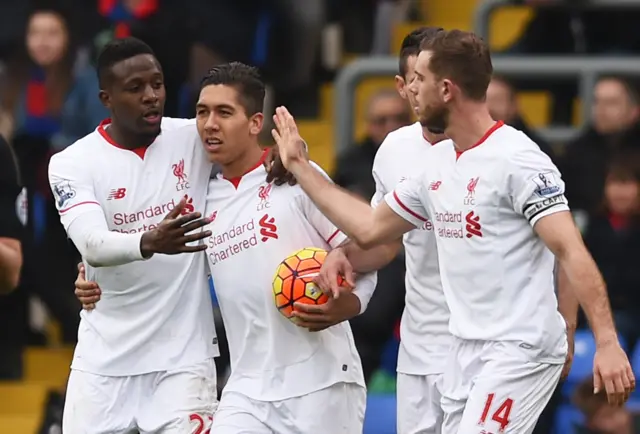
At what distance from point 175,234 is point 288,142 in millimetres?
692

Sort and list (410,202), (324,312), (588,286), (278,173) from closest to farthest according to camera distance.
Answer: (588,286)
(410,202)
(324,312)
(278,173)

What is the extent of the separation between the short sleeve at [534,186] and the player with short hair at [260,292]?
108 cm

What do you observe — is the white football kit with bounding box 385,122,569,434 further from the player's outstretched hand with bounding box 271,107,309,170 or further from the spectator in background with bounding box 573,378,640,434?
the spectator in background with bounding box 573,378,640,434

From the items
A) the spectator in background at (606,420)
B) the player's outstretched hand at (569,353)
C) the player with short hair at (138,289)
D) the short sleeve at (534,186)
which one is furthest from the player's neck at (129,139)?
the spectator in background at (606,420)

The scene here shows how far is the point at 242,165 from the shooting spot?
8031 millimetres

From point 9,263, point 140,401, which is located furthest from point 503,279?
point 9,263

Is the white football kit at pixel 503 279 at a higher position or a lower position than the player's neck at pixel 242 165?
lower

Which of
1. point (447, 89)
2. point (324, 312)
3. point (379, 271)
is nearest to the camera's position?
point (447, 89)

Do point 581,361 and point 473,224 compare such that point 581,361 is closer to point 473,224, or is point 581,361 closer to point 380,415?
point 380,415

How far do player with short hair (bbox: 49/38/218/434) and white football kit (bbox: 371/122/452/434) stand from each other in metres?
0.92

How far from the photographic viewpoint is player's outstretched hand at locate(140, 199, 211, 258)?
7.26 meters

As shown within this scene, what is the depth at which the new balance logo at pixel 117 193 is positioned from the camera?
26.1 ft

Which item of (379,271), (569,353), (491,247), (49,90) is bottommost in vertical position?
(569,353)

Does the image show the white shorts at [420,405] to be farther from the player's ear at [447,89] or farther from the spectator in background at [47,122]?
the spectator in background at [47,122]
